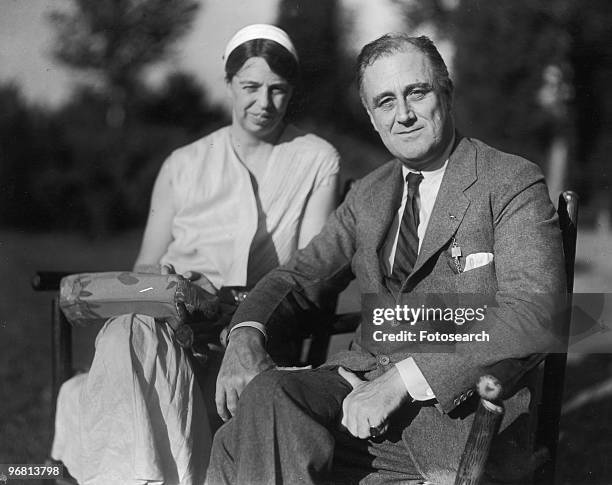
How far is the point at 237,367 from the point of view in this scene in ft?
7.07

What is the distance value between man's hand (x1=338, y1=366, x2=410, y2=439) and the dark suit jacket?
82mm

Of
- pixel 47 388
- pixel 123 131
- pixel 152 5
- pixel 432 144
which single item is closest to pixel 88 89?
pixel 123 131

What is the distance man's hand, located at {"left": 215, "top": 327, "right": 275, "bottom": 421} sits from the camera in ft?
6.98

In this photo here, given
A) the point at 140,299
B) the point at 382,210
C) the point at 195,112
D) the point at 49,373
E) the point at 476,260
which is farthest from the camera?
the point at 195,112

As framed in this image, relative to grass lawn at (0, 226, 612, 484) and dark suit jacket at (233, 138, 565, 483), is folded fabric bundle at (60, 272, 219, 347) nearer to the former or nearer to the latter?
dark suit jacket at (233, 138, 565, 483)

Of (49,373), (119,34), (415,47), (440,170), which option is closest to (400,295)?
(440,170)

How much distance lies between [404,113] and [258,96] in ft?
2.65

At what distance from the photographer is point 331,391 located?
2045 mm

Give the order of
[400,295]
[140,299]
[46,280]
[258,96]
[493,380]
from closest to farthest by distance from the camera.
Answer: [493,380] → [400,295] → [140,299] → [46,280] → [258,96]

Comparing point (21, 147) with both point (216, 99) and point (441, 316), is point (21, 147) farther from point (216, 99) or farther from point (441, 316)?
point (441, 316)


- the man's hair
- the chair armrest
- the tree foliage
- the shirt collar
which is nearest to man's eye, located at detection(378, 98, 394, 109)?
the man's hair

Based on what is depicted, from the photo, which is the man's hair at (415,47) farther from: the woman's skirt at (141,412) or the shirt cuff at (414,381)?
the woman's skirt at (141,412)

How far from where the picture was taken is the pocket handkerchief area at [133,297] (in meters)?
2.44

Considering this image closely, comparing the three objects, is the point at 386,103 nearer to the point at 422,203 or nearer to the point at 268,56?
the point at 422,203
